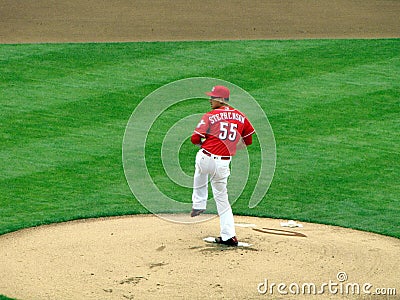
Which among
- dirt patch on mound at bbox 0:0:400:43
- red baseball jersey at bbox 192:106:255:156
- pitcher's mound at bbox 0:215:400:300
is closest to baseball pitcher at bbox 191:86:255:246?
red baseball jersey at bbox 192:106:255:156

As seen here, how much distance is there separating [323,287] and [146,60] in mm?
10813

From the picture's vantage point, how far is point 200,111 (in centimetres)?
1579

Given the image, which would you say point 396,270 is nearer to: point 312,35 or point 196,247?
point 196,247

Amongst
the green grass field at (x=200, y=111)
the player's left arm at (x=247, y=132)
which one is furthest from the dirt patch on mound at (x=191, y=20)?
the player's left arm at (x=247, y=132)

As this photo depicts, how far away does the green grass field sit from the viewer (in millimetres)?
11828

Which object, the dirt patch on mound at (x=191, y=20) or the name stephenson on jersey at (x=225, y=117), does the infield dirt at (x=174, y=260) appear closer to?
the name stephenson on jersey at (x=225, y=117)

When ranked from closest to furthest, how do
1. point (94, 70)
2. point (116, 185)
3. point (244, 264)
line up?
point (244, 264) → point (116, 185) → point (94, 70)

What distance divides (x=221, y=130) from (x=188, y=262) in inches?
62.8

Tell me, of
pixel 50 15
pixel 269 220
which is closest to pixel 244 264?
pixel 269 220

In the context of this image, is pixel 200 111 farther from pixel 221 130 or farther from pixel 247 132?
pixel 221 130

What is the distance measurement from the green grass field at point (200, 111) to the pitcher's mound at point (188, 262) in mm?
871

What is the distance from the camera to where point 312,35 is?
20.0m

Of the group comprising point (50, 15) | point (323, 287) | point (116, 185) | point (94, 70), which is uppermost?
point (50, 15)

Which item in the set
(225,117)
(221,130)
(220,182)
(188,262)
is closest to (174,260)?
(188,262)
